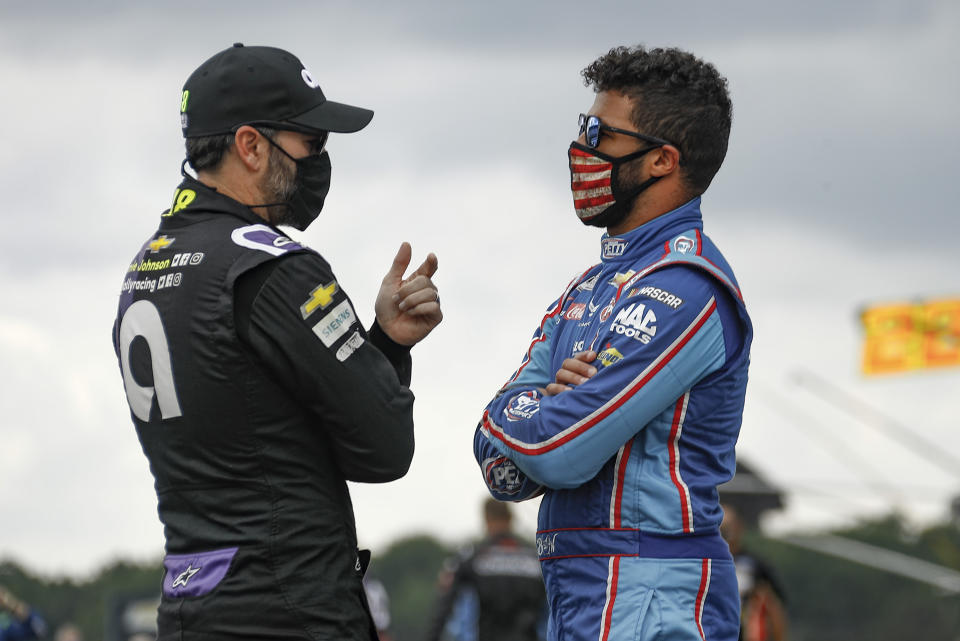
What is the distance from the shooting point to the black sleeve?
352cm

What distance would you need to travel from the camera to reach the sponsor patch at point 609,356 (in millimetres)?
3752

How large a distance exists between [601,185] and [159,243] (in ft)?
4.22

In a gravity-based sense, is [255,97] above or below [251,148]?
above

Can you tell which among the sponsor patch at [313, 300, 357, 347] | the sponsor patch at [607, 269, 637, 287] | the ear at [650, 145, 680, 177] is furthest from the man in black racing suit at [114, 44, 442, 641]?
the ear at [650, 145, 680, 177]

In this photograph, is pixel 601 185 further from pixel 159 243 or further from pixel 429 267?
pixel 159 243

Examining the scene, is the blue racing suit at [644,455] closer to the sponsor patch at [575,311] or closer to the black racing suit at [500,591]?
the sponsor patch at [575,311]

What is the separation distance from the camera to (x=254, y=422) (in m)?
3.56

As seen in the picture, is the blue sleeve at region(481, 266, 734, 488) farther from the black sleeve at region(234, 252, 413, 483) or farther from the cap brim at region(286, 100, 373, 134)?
the cap brim at region(286, 100, 373, 134)

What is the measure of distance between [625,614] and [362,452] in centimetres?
81

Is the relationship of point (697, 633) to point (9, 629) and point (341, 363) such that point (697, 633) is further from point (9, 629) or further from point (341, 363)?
point (9, 629)

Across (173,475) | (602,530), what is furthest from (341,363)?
(602,530)

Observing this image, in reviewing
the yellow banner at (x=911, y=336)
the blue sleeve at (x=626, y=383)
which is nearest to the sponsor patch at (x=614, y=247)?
the blue sleeve at (x=626, y=383)

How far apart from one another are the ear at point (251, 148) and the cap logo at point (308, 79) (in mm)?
224

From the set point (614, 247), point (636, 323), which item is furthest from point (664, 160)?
point (636, 323)
